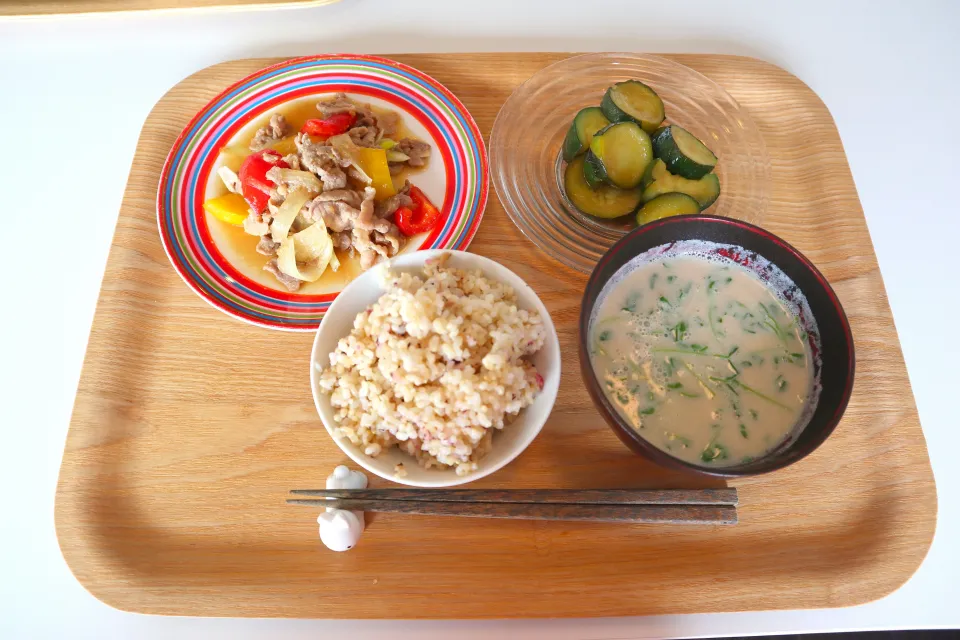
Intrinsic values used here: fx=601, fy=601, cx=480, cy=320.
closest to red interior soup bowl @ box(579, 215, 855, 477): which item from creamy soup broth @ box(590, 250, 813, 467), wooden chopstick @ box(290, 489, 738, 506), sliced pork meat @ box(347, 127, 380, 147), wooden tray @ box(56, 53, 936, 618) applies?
creamy soup broth @ box(590, 250, 813, 467)

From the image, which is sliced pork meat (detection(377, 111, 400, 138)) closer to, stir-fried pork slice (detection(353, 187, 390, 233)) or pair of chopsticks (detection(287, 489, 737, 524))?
stir-fried pork slice (detection(353, 187, 390, 233))

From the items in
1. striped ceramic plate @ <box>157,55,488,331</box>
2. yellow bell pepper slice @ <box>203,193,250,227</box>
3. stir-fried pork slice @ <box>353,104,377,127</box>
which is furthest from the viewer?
stir-fried pork slice @ <box>353,104,377,127</box>

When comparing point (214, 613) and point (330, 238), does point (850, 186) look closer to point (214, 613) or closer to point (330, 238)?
point (330, 238)

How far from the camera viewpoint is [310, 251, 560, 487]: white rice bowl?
1344mm

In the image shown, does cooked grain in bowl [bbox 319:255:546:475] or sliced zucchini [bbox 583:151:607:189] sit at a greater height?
sliced zucchini [bbox 583:151:607:189]

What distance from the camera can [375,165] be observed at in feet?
5.98

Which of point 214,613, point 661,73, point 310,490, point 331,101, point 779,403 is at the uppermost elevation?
point 661,73

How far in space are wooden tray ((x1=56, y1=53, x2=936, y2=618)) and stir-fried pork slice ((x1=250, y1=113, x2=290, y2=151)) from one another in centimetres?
47

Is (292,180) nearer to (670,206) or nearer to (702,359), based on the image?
(670,206)

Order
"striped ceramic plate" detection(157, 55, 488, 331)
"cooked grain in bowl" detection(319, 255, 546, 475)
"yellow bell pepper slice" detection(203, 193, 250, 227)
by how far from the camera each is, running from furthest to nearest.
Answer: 1. "yellow bell pepper slice" detection(203, 193, 250, 227)
2. "striped ceramic plate" detection(157, 55, 488, 331)
3. "cooked grain in bowl" detection(319, 255, 546, 475)

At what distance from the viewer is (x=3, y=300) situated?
1953mm

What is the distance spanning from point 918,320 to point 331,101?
2.03 metres

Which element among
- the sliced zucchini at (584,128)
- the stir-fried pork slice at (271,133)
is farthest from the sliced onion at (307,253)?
the sliced zucchini at (584,128)

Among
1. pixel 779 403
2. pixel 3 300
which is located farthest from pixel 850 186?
pixel 3 300
